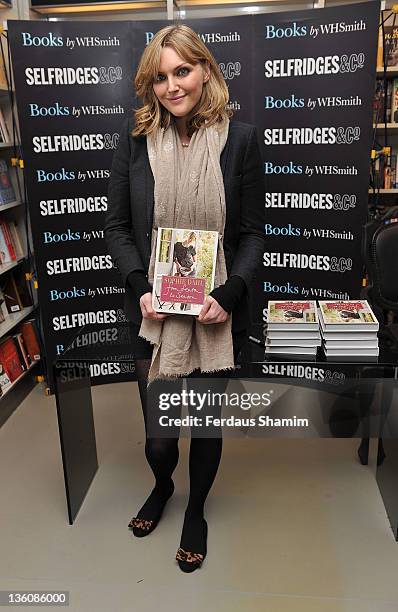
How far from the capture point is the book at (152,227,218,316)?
1.78m

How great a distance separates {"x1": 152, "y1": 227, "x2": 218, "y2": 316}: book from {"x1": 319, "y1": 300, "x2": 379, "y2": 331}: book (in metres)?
0.51

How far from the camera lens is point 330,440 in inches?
118

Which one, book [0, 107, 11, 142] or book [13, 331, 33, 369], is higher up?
book [0, 107, 11, 142]

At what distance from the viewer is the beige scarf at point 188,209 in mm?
1787

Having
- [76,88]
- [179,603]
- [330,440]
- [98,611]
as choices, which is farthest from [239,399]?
[76,88]

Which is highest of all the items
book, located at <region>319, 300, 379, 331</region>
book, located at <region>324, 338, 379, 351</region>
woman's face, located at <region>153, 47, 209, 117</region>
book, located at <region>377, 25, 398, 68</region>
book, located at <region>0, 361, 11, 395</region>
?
book, located at <region>377, 25, 398, 68</region>

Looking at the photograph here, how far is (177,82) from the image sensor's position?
171 cm

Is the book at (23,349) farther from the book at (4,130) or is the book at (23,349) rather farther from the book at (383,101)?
the book at (383,101)

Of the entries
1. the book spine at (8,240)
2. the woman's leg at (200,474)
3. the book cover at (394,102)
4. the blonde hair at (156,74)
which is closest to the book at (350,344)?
the woman's leg at (200,474)

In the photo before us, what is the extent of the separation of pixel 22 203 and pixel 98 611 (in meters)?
2.49

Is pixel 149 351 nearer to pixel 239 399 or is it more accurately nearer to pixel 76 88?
pixel 239 399

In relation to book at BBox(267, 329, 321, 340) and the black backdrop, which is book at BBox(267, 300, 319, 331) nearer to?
book at BBox(267, 329, 321, 340)

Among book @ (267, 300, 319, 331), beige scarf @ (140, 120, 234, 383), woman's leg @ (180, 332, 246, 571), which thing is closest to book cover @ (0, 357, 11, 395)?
woman's leg @ (180, 332, 246, 571)

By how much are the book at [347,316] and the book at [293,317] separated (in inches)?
1.5
